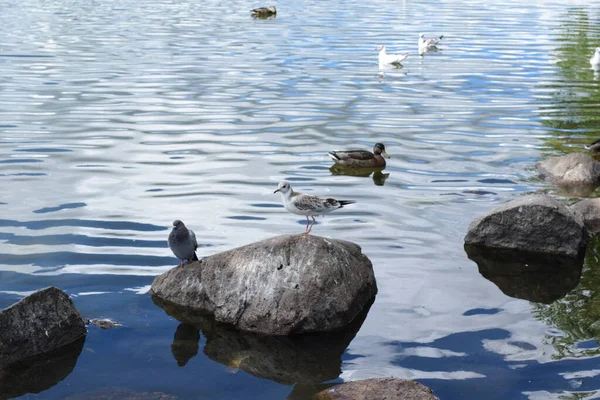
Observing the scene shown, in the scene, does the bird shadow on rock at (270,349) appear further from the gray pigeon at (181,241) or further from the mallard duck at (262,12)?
the mallard duck at (262,12)

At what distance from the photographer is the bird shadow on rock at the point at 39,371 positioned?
9.61m

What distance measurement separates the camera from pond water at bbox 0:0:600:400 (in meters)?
10.1

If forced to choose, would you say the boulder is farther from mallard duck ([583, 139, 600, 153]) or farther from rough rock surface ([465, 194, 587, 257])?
mallard duck ([583, 139, 600, 153])

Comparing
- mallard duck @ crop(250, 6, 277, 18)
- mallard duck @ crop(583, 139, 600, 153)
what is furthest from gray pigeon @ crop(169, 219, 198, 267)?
mallard duck @ crop(250, 6, 277, 18)

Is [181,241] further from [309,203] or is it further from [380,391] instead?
[380,391]

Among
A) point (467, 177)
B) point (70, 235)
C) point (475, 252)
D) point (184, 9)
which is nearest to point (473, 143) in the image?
point (467, 177)

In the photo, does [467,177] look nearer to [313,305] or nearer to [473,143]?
[473,143]

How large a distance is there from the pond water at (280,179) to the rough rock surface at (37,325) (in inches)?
14.0

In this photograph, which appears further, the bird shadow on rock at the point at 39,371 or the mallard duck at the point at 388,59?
the mallard duck at the point at 388,59

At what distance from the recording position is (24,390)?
9.59 meters

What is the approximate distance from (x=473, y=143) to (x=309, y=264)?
11270 mm

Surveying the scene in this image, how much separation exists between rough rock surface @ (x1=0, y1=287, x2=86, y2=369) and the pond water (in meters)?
0.35

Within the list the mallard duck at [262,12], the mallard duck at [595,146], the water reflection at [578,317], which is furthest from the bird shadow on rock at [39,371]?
the mallard duck at [262,12]

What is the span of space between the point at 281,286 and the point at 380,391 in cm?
257
